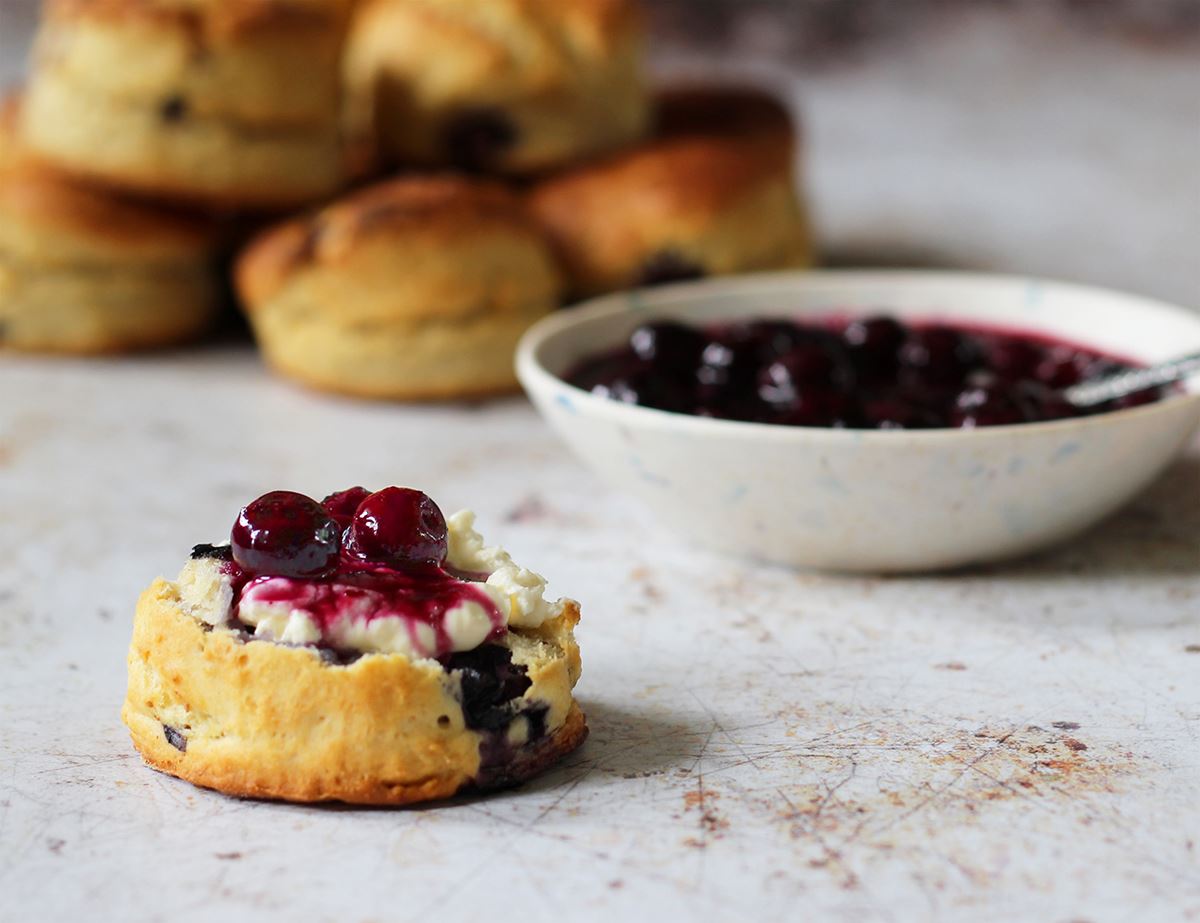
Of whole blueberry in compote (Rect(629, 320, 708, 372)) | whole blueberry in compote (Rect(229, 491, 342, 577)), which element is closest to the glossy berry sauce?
whole blueberry in compote (Rect(229, 491, 342, 577))

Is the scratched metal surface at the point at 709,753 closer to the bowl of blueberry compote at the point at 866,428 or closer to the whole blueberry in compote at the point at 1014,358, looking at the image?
the bowl of blueberry compote at the point at 866,428

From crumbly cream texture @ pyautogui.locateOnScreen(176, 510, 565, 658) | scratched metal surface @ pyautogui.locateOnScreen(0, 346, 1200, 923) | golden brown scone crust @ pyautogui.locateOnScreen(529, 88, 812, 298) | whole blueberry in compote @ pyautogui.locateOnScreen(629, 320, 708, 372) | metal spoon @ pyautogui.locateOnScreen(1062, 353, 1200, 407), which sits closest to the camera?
scratched metal surface @ pyautogui.locateOnScreen(0, 346, 1200, 923)

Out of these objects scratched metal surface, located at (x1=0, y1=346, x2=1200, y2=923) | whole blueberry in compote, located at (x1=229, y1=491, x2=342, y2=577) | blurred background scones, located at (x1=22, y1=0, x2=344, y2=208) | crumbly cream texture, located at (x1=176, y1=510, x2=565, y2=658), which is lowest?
scratched metal surface, located at (x1=0, y1=346, x2=1200, y2=923)

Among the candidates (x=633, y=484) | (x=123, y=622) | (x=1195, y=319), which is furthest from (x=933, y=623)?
(x=123, y=622)

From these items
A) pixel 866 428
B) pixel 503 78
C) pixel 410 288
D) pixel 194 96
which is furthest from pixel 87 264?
pixel 866 428

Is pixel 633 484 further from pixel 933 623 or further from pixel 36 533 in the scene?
pixel 36 533

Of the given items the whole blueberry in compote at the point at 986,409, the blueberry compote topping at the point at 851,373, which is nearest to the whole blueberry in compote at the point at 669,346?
the blueberry compote topping at the point at 851,373

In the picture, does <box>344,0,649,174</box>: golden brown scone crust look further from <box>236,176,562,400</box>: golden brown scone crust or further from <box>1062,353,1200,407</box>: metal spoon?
<box>1062,353,1200,407</box>: metal spoon

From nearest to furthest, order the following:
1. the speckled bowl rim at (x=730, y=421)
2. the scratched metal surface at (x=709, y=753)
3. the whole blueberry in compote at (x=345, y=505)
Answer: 1. the scratched metal surface at (x=709, y=753)
2. the whole blueberry in compote at (x=345, y=505)
3. the speckled bowl rim at (x=730, y=421)
